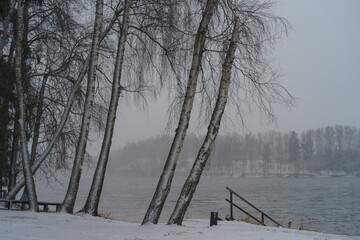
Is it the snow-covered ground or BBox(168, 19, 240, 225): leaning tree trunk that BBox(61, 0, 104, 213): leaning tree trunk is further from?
BBox(168, 19, 240, 225): leaning tree trunk

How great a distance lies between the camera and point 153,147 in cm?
13912

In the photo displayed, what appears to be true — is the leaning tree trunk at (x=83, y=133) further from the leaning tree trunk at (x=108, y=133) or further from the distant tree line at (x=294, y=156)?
the distant tree line at (x=294, y=156)

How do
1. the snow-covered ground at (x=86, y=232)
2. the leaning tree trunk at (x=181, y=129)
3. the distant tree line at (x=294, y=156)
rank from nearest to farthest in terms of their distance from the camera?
the snow-covered ground at (x=86, y=232)
the leaning tree trunk at (x=181, y=129)
the distant tree line at (x=294, y=156)

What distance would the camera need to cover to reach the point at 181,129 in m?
8.62

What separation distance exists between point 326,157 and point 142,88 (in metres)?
115

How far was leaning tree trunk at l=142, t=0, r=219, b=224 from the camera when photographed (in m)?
8.43

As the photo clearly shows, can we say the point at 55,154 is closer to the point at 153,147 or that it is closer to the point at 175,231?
the point at 175,231

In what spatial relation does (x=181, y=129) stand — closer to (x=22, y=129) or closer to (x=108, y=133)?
(x=108, y=133)

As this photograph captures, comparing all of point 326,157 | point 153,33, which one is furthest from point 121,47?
point 326,157

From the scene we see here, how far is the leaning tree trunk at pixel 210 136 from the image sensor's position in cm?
852

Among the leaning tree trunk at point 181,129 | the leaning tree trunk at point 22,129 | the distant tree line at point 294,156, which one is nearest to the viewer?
the leaning tree trunk at point 181,129

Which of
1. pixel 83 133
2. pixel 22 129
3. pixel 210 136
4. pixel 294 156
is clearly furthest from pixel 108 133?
pixel 294 156

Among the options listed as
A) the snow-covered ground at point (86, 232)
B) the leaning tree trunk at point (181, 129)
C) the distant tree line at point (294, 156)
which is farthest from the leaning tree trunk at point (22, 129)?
the distant tree line at point (294, 156)

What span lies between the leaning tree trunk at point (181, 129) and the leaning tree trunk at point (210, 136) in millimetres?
415
